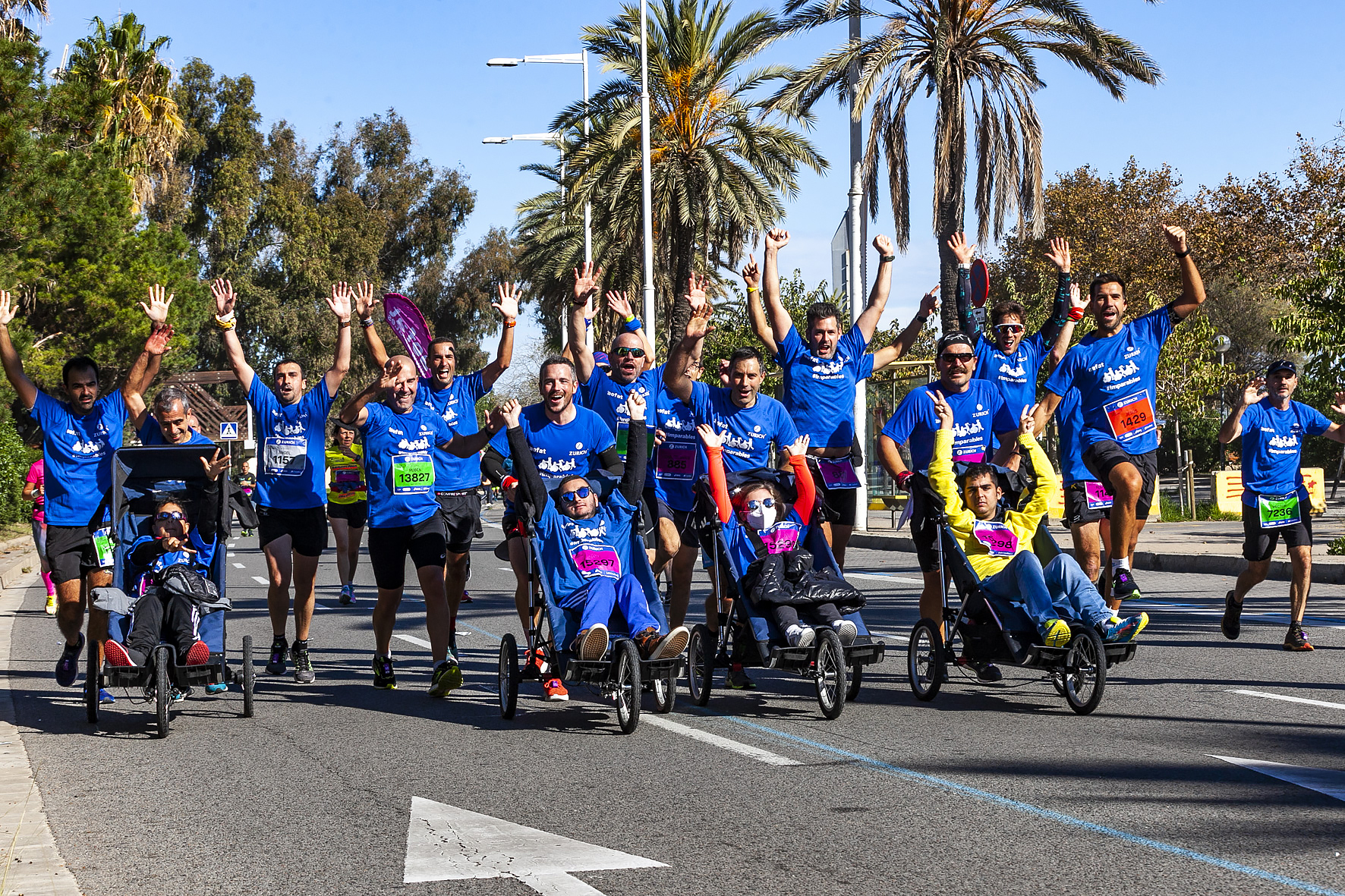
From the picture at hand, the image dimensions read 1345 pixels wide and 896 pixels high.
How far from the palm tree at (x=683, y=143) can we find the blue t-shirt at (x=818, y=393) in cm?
2085

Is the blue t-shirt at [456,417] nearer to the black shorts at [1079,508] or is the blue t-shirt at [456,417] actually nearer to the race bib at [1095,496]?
the black shorts at [1079,508]

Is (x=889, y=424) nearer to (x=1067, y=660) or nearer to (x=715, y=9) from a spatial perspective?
(x=1067, y=660)

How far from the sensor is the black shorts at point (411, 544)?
895 centimetres

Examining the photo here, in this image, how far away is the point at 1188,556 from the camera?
58.3 feet

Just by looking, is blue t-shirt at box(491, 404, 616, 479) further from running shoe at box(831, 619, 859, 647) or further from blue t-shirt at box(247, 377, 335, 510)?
running shoe at box(831, 619, 859, 647)

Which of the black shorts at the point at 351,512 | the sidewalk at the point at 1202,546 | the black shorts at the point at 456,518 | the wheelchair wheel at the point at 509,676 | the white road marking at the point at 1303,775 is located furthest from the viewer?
the sidewalk at the point at 1202,546

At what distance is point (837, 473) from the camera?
31.6 ft

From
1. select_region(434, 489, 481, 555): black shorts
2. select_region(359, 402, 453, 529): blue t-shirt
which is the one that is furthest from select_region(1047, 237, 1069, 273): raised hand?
select_region(359, 402, 453, 529): blue t-shirt

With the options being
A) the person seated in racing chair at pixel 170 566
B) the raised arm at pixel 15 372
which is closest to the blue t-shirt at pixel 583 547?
the person seated in racing chair at pixel 170 566

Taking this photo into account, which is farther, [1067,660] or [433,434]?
[433,434]

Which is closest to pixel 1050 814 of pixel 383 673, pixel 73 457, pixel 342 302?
pixel 383 673

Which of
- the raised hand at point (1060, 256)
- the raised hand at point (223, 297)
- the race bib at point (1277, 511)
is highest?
the raised hand at point (1060, 256)

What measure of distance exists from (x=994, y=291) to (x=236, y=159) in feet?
97.7

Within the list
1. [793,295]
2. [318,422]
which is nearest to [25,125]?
[318,422]
